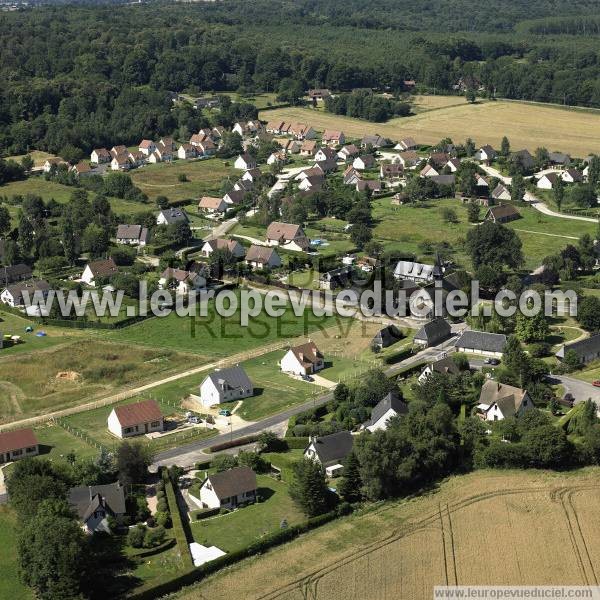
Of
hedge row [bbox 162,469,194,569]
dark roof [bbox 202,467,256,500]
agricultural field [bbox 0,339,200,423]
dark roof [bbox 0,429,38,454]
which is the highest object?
dark roof [bbox 202,467,256,500]

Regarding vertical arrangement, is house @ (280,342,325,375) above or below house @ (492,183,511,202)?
below

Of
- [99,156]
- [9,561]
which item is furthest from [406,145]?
[9,561]

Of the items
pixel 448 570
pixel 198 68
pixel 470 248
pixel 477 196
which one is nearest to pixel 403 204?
pixel 477 196

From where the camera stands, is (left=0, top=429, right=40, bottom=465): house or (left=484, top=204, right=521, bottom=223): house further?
(left=484, top=204, right=521, bottom=223): house

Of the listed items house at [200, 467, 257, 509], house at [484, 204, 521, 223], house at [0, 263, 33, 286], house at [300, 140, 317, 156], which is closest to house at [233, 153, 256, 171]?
house at [300, 140, 317, 156]

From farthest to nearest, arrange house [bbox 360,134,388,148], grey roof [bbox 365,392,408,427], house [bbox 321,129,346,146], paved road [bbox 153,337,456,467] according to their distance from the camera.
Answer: house [bbox 321,129,346,146]
house [bbox 360,134,388,148]
grey roof [bbox 365,392,408,427]
paved road [bbox 153,337,456,467]

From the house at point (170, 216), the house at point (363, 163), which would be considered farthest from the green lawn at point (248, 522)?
the house at point (363, 163)

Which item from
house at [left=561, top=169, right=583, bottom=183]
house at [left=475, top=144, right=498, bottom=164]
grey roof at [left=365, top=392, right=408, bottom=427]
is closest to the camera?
grey roof at [left=365, top=392, right=408, bottom=427]

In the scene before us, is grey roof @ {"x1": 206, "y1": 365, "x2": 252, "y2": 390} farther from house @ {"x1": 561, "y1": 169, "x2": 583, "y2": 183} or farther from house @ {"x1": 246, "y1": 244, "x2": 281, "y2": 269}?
house @ {"x1": 561, "y1": 169, "x2": 583, "y2": 183}
